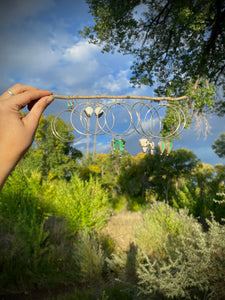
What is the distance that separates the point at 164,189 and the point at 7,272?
857 cm

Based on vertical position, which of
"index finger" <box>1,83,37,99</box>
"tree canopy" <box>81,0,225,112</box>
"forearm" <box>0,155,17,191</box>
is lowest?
"forearm" <box>0,155,17,191</box>

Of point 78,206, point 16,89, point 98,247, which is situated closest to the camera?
point 16,89

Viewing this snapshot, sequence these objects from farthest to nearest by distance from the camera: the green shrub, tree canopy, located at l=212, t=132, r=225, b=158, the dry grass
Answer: tree canopy, located at l=212, t=132, r=225, b=158
the dry grass
the green shrub

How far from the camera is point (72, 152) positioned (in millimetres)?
→ 16516

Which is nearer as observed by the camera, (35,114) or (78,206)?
(35,114)

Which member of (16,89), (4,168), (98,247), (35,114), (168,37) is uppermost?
(168,37)

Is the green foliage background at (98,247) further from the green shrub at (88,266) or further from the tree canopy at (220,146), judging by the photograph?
the tree canopy at (220,146)

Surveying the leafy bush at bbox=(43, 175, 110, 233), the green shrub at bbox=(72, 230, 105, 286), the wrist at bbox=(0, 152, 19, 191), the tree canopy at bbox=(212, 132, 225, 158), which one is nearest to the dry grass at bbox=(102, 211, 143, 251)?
the leafy bush at bbox=(43, 175, 110, 233)

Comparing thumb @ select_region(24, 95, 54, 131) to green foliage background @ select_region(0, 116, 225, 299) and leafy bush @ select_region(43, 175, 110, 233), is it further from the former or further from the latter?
leafy bush @ select_region(43, 175, 110, 233)

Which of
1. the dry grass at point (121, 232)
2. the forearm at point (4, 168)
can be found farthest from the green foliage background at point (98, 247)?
the forearm at point (4, 168)

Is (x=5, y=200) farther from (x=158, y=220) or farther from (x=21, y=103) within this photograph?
(x=21, y=103)

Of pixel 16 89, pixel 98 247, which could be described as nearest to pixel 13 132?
pixel 16 89

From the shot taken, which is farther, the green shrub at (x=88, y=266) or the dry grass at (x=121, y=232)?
the dry grass at (x=121, y=232)

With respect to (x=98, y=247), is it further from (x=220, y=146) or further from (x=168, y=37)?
(x=220, y=146)
